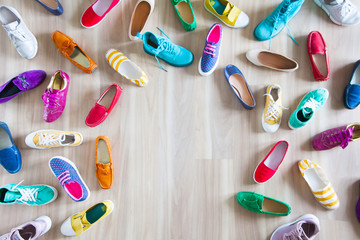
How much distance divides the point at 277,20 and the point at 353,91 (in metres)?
0.54

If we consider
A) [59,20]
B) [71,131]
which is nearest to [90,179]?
[71,131]

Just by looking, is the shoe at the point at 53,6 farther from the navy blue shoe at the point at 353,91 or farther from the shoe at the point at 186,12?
the navy blue shoe at the point at 353,91

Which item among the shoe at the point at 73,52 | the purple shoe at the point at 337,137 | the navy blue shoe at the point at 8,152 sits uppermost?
the shoe at the point at 73,52

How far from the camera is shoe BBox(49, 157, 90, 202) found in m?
1.34

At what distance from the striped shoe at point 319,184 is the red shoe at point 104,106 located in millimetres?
1066

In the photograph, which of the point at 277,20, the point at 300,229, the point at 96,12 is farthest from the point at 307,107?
the point at 96,12

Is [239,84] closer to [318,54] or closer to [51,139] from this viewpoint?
[318,54]

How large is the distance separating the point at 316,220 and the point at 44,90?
165cm

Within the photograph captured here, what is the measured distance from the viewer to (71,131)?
143 centimetres

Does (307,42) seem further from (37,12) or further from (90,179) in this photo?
(37,12)

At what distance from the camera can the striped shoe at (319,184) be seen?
4.17 ft

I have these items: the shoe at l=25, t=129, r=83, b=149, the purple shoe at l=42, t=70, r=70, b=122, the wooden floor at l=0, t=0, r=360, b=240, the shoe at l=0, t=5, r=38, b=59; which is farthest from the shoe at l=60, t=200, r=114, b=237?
the shoe at l=0, t=5, r=38, b=59

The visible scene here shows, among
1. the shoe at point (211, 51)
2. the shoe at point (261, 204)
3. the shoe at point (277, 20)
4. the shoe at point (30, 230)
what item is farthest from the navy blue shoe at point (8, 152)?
the shoe at point (277, 20)

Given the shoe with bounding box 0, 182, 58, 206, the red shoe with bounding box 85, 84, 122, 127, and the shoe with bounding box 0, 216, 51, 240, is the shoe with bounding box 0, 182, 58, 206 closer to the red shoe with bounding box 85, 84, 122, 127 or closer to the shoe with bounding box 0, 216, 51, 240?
the shoe with bounding box 0, 216, 51, 240
